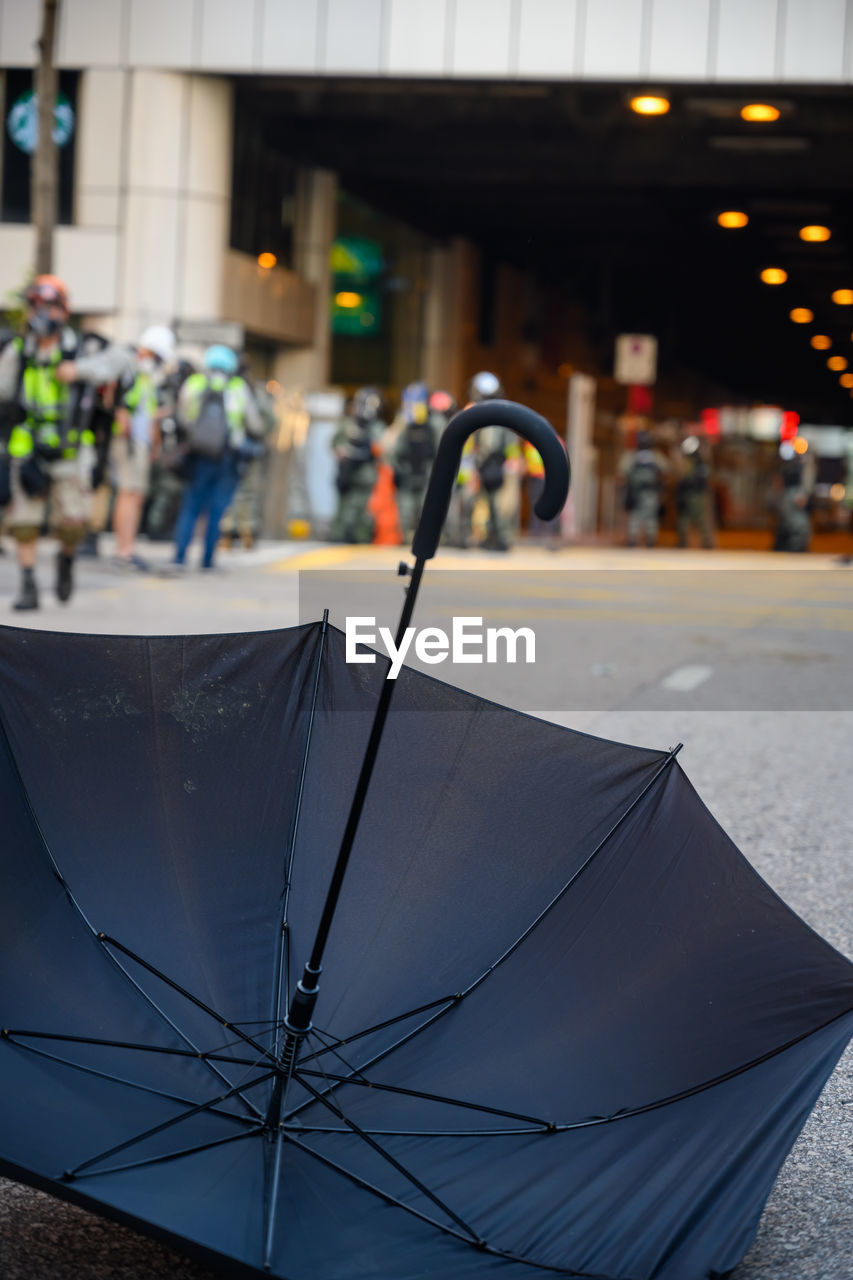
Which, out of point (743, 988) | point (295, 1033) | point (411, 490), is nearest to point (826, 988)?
point (743, 988)

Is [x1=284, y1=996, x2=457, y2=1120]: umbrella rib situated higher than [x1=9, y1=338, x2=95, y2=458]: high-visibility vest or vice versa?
[x1=9, y1=338, x2=95, y2=458]: high-visibility vest

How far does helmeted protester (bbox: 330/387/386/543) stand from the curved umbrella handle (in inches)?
799

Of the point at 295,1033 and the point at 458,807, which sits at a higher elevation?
the point at 458,807

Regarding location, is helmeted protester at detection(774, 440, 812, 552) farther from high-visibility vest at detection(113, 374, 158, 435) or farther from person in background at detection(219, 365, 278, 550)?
high-visibility vest at detection(113, 374, 158, 435)

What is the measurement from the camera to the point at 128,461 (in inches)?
602

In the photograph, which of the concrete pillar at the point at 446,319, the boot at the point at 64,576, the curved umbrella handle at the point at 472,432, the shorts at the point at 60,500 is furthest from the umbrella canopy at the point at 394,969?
the concrete pillar at the point at 446,319

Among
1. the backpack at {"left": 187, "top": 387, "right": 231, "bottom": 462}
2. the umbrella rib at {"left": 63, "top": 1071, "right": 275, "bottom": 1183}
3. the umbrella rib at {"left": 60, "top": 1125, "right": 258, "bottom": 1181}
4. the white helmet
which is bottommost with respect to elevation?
the umbrella rib at {"left": 60, "top": 1125, "right": 258, "bottom": 1181}

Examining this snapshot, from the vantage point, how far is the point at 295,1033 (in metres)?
2.50

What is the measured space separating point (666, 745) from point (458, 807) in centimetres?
501

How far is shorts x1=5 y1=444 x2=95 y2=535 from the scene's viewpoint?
1096cm

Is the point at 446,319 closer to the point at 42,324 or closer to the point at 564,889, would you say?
the point at 42,324

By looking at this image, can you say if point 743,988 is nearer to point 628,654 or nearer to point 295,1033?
point 295,1033

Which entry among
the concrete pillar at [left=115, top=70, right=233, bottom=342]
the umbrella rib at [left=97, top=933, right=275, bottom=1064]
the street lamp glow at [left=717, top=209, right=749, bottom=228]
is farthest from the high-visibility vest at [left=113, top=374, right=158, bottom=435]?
the street lamp glow at [left=717, top=209, right=749, bottom=228]

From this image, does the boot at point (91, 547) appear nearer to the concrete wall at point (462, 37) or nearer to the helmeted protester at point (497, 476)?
the helmeted protester at point (497, 476)
